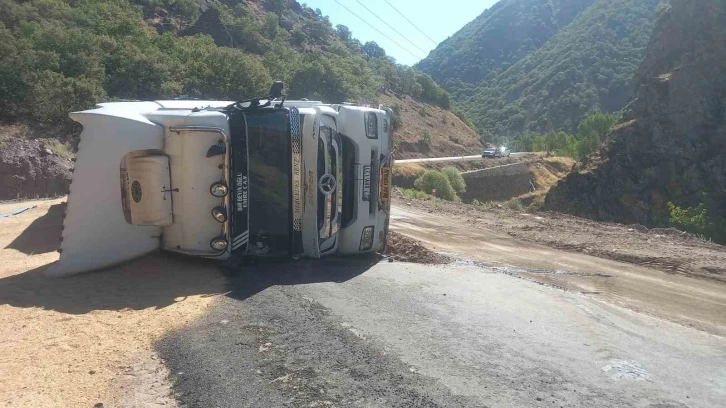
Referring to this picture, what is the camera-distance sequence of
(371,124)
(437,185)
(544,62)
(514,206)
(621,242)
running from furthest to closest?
1. (544,62)
2. (437,185)
3. (514,206)
4. (621,242)
5. (371,124)

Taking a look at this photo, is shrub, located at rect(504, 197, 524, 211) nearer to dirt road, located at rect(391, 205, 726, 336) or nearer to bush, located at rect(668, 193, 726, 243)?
bush, located at rect(668, 193, 726, 243)

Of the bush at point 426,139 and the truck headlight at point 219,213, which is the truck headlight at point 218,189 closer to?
the truck headlight at point 219,213

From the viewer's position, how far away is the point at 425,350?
4.38m

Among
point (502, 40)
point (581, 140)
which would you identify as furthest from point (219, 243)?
point (502, 40)

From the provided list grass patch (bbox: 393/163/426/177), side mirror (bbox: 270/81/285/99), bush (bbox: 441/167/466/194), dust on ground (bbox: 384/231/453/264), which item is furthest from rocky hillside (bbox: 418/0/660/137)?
side mirror (bbox: 270/81/285/99)

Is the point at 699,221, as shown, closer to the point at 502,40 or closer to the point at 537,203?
the point at 537,203

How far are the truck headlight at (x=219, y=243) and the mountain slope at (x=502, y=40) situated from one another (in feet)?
404

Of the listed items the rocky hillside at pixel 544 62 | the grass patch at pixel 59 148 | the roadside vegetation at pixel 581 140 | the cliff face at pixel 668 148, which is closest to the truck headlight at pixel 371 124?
the grass patch at pixel 59 148

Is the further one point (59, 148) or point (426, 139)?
point (426, 139)

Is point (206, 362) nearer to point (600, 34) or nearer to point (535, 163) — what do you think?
point (535, 163)

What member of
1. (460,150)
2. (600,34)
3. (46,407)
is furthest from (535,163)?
(600,34)

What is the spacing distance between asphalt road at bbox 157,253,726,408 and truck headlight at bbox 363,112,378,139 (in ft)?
6.19

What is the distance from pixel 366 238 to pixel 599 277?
144 inches

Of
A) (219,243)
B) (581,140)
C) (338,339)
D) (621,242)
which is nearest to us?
(338,339)
